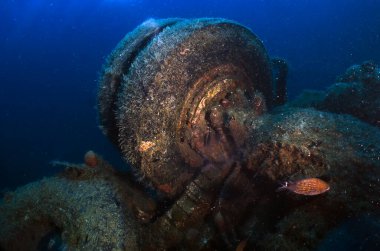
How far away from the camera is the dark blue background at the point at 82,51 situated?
59.2 ft

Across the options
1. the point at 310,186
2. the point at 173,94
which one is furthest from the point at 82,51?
the point at 310,186

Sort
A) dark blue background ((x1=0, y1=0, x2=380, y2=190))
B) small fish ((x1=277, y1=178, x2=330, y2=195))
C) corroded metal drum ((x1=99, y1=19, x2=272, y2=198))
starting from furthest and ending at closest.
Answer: dark blue background ((x1=0, y1=0, x2=380, y2=190)), corroded metal drum ((x1=99, y1=19, x2=272, y2=198)), small fish ((x1=277, y1=178, x2=330, y2=195))

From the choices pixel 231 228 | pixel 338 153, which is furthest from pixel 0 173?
pixel 338 153

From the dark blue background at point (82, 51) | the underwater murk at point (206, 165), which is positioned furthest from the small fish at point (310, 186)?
the dark blue background at point (82, 51)

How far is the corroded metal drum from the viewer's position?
3467 mm

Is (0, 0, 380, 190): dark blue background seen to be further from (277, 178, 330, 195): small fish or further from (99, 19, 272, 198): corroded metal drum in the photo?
(277, 178, 330, 195): small fish

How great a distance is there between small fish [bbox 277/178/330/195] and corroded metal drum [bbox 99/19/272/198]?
1.27 metres

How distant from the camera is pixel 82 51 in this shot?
2221 inches

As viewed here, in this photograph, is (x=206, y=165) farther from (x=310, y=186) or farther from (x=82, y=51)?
(x=82, y=51)

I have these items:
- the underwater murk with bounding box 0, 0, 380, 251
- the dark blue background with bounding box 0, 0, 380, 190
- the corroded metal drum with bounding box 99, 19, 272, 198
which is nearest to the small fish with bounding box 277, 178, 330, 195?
the underwater murk with bounding box 0, 0, 380, 251

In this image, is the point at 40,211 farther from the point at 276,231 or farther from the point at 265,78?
the point at 265,78

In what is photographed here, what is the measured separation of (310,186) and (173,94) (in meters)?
1.77

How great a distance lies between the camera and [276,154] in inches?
128

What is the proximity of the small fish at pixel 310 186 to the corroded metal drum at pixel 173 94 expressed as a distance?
4.16ft
